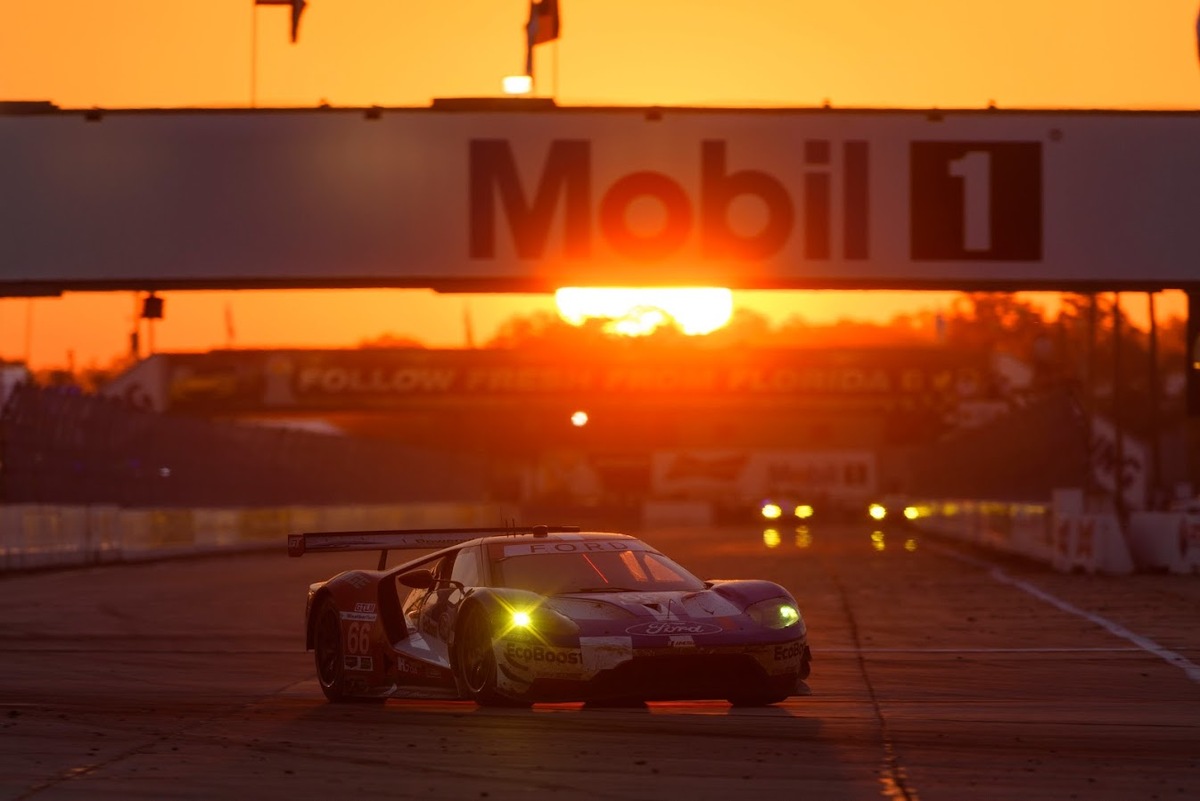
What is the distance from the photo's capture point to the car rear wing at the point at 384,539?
43.6 ft

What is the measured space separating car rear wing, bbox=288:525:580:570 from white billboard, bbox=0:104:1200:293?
6995 millimetres

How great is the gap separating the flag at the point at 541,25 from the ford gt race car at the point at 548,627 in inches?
414

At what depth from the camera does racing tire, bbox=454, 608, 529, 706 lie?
39.1ft

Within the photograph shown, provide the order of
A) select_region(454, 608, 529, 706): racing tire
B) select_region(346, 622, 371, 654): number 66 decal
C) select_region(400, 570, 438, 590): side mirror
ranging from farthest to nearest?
select_region(346, 622, 371, 654): number 66 decal, select_region(400, 570, 438, 590): side mirror, select_region(454, 608, 529, 706): racing tire

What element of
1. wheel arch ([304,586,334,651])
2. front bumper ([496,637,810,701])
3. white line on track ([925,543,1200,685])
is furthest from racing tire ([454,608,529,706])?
white line on track ([925,543,1200,685])

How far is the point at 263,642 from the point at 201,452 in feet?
93.4

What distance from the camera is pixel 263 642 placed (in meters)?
19.1

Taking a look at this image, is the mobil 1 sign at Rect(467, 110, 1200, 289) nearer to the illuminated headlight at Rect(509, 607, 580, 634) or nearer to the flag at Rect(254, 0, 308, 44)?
the flag at Rect(254, 0, 308, 44)

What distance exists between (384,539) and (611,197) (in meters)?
7.82

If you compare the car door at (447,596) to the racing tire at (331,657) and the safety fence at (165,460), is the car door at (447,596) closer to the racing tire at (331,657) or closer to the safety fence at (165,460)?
the racing tire at (331,657)

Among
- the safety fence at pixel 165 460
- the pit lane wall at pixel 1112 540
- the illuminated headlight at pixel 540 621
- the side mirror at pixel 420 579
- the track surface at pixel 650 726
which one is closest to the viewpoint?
the track surface at pixel 650 726

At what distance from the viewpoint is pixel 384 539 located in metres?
13.6

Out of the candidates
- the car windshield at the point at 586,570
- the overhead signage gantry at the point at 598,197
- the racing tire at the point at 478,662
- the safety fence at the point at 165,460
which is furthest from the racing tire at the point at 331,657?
the safety fence at the point at 165,460

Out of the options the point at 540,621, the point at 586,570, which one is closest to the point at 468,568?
the point at 586,570
